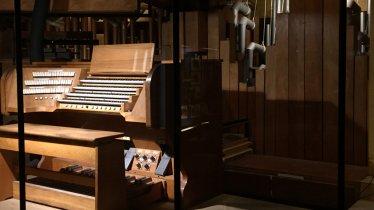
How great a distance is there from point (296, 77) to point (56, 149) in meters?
1.79

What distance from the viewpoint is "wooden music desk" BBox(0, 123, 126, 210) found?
2.66m

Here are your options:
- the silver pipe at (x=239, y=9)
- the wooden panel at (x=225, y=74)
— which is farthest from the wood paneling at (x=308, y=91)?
the silver pipe at (x=239, y=9)

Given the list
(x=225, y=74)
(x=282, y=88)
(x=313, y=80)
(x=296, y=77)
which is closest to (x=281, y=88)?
(x=282, y=88)

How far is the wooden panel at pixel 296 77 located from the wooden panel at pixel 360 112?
37 cm

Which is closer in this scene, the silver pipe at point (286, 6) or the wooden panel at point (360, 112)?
the wooden panel at point (360, 112)

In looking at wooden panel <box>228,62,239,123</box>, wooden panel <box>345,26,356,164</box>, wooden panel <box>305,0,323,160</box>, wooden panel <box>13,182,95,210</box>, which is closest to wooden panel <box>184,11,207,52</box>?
wooden panel <box>228,62,239,123</box>

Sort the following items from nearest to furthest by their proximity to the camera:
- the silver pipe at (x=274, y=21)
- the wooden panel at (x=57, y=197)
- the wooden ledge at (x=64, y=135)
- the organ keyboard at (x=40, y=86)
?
the wooden ledge at (x=64, y=135)
the wooden panel at (x=57, y=197)
the organ keyboard at (x=40, y=86)
the silver pipe at (x=274, y=21)

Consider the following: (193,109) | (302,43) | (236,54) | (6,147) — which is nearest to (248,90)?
(236,54)

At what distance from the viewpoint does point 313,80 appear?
3420 mm

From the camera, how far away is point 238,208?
304 cm

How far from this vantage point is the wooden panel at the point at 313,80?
337 centimetres

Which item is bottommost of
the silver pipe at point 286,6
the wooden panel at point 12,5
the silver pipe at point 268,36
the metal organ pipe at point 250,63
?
the metal organ pipe at point 250,63

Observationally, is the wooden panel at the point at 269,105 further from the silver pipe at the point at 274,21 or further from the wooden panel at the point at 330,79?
the wooden panel at the point at 330,79

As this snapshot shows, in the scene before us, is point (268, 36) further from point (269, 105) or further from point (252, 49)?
point (269, 105)
